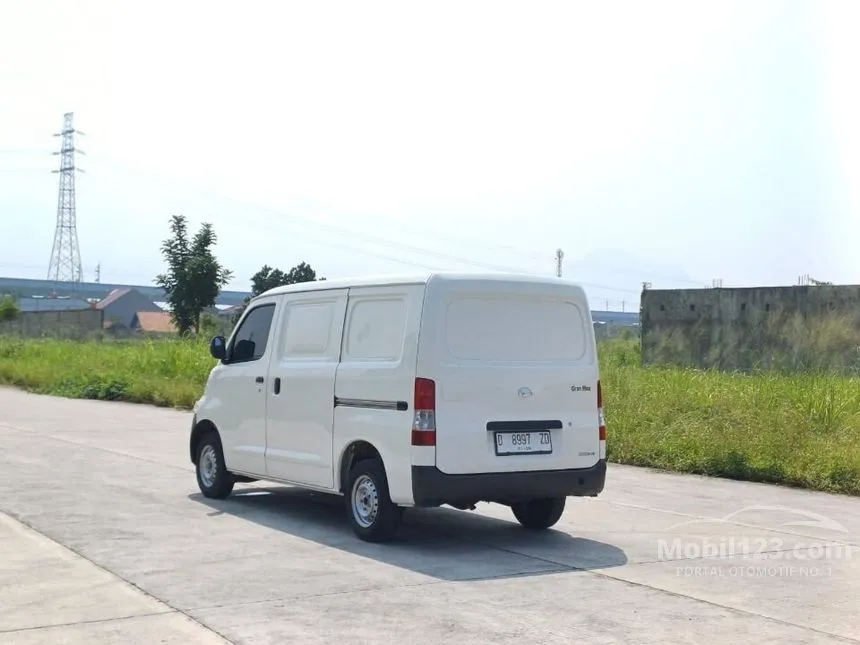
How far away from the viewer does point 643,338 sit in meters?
31.2

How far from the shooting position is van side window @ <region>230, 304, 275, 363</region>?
1029 cm

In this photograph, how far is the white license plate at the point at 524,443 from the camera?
27.4 ft

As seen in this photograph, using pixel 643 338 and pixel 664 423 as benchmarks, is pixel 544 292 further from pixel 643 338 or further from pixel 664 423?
pixel 643 338

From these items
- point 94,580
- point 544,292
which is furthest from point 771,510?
point 94,580

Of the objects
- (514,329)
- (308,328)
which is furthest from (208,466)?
(514,329)

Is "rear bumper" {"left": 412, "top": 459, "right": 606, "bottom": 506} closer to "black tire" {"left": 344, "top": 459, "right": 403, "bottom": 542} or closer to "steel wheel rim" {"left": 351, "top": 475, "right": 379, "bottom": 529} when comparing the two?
"black tire" {"left": 344, "top": 459, "right": 403, "bottom": 542}

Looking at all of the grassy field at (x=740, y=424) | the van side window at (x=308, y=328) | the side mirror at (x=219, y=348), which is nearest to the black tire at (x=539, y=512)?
the van side window at (x=308, y=328)

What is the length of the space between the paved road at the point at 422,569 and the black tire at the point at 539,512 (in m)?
0.14

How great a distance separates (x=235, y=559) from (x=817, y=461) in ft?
24.1

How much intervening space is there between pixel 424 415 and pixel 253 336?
3.00 metres

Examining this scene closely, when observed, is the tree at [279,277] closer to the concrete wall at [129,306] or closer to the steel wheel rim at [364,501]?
the concrete wall at [129,306]

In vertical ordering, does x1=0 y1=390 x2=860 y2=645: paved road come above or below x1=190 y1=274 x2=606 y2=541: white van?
below

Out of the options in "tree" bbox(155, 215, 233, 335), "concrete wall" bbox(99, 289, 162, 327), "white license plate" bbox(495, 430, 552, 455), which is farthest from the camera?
"concrete wall" bbox(99, 289, 162, 327)

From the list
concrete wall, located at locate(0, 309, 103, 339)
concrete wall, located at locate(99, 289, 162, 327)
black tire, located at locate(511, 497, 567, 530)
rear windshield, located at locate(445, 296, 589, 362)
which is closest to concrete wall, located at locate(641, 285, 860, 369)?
black tire, located at locate(511, 497, 567, 530)
